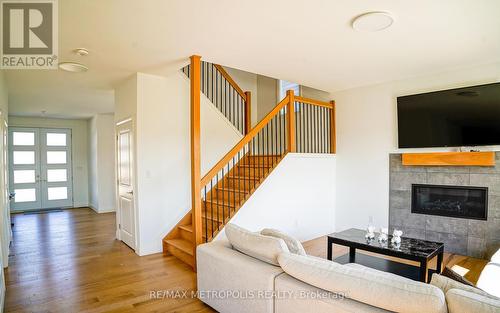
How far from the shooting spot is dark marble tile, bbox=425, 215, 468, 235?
162 inches

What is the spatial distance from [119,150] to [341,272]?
4460 mm

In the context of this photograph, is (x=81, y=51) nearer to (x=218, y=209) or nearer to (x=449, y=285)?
(x=218, y=209)

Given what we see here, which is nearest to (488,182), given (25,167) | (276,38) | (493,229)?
(493,229)

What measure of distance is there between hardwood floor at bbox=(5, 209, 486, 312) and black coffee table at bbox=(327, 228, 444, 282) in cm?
57

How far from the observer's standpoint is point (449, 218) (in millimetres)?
4234

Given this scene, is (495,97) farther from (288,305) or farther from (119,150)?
(119,150)

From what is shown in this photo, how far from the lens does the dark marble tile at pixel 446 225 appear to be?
13.5 ft

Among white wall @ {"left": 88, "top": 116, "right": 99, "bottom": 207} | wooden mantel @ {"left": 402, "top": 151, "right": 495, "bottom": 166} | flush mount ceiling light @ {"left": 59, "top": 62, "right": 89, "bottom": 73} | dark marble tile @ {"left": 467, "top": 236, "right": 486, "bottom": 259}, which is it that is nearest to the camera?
flush mount ceiling light @ {"left": 59, "top": 62, "right": 89, "bottom": 73}

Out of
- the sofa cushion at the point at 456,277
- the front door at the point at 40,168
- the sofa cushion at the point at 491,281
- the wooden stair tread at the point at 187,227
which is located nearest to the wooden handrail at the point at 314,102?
the wooden stair tread at the point at 187,227

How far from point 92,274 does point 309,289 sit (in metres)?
2.97

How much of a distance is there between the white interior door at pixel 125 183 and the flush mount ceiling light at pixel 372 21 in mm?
3396

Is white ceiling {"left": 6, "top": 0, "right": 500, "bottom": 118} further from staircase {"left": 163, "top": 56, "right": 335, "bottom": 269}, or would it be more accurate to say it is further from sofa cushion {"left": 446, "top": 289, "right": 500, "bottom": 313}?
sofa cushion {"left": 446, "top": 289, "right": 500, "bottom": 313}

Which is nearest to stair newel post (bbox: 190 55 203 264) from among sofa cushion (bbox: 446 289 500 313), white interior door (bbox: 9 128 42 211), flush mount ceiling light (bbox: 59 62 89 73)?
flush mount ceiling light (bbox: 59 62 89 73)

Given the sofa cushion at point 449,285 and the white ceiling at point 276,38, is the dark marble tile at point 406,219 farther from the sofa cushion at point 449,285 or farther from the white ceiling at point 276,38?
the sofa cushion at point 449,285
